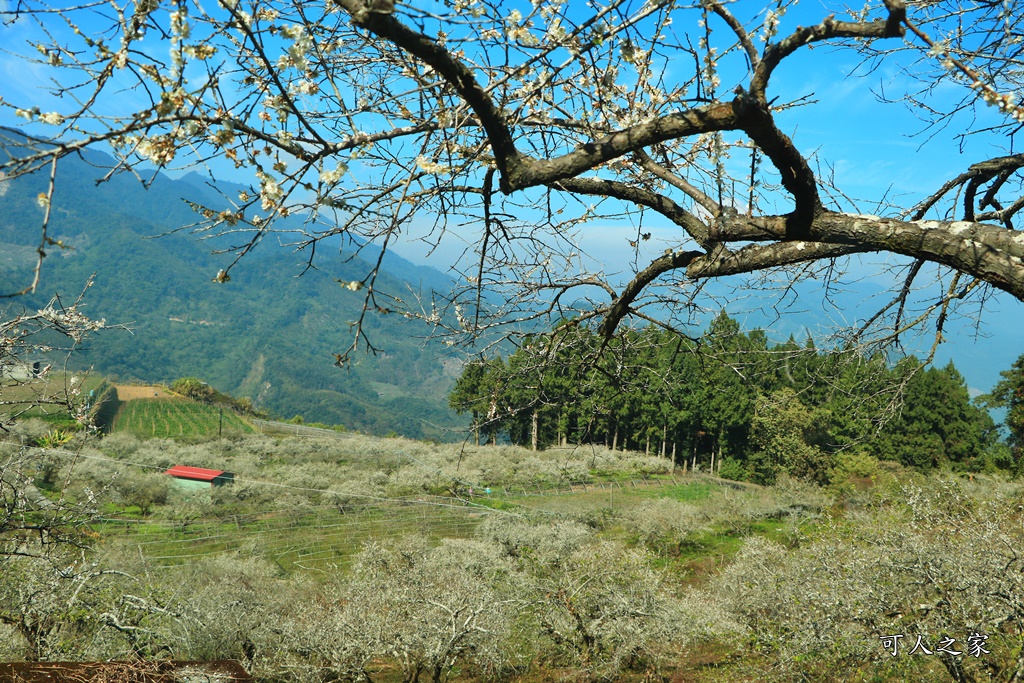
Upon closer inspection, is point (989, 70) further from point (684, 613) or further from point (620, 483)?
point (620, 483)

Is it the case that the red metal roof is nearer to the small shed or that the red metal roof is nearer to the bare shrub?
the small shed

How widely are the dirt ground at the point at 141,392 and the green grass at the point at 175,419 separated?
113cm

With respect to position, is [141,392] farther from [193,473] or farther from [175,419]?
[193,473]

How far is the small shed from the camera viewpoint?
25953mm

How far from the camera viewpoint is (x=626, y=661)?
34.1 ft

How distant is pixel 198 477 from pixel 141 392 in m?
35.3

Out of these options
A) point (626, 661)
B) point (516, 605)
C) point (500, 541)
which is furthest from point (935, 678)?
point (500, 541)

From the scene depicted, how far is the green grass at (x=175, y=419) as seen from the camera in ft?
136

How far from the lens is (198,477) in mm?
26266

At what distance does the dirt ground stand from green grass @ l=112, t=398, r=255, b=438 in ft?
3.69

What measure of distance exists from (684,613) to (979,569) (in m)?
5.15

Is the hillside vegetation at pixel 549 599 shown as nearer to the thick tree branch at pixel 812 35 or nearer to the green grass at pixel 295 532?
the green grass at pixel 295 532
